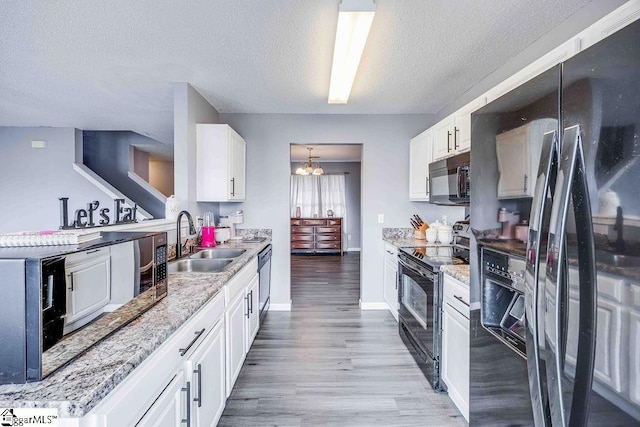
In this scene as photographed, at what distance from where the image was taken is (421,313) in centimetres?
243

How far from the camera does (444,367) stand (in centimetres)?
211

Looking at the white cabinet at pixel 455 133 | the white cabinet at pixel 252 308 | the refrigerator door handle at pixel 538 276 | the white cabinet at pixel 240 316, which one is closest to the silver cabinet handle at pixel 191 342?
the white cabinet at pixel 240 316

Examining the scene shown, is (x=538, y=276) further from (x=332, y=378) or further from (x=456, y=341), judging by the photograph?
(x=332, y=378)

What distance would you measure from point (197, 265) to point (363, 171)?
2338 mm

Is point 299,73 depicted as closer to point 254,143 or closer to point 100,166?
point 254,143

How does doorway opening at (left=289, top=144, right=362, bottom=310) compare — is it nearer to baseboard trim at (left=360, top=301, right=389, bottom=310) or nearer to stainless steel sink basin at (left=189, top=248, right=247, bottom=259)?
baseboard trim at (left=360, top=301, right=389, bottom=310)

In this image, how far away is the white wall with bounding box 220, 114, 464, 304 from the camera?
3920mm

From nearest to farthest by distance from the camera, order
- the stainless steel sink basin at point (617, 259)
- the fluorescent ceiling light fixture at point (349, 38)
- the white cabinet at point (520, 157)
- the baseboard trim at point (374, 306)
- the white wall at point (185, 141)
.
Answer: the stainless steel sink basin at point (617, 259)
the white cabinet at point (520, 157)
the fluorescent ceiling light fixture at point (349, 38)
the white wall at point (185, 141)
the baseboard trim at point (374, 306)

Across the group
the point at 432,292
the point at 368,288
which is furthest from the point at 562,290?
the point at 368,288

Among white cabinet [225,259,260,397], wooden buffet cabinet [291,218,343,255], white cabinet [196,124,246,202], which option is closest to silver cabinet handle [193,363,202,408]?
white cabinet [225,259,260,397]

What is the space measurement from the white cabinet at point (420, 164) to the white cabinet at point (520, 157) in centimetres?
220

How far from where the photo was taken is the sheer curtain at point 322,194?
8633 millimetres

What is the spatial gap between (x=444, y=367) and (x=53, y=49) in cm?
357

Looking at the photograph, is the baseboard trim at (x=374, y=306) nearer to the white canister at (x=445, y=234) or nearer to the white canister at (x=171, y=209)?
the white canister at (x=445, y=234)
